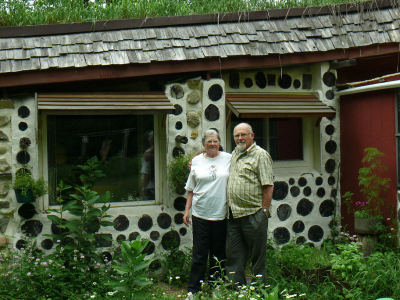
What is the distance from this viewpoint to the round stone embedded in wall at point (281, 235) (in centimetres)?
→ 665

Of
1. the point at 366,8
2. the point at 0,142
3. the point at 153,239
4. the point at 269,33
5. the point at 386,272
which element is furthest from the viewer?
the point at 366,8

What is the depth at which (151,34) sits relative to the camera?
620 cm

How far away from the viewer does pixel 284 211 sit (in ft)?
21.9

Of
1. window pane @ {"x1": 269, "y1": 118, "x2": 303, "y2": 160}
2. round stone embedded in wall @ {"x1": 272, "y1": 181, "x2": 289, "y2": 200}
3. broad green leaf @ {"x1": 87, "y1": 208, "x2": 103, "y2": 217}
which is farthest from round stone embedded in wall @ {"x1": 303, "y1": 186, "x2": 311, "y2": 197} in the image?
broad green leaf @ {"x1": 87, "y1": 208, "x2": 103, "y2": 217}

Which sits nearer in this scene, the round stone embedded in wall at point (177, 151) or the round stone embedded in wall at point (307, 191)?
the round stone embedded in wall at point (177, 151)

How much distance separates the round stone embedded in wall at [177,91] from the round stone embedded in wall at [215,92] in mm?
363

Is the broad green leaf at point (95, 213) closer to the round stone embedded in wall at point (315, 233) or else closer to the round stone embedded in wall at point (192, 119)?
the round stone embedded in wall at point (192, 119)

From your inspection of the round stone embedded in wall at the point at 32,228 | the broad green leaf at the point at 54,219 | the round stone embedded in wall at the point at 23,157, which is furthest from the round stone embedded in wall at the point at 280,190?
the round stone embedded in wall at the point at 23,157

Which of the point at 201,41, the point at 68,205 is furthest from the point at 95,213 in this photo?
the point at 201,41

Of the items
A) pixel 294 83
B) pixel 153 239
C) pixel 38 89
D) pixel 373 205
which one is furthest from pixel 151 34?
pixel 373 205

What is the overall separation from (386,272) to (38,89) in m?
4.33

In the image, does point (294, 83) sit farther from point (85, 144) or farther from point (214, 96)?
point (85, 144)

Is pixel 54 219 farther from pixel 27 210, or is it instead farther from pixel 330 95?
pixel 330 95

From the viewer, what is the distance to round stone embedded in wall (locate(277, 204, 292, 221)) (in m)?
6.66
